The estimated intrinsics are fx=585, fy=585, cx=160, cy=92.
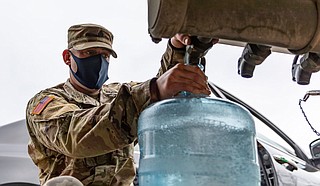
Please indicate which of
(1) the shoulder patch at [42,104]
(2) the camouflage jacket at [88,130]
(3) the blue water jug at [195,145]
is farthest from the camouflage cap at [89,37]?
(3) the blue water jug at [195,145]

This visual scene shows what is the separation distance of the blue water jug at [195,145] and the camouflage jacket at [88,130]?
0.20 ft

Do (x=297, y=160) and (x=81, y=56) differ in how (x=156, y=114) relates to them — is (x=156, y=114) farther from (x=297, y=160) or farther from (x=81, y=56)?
(x=297, y=160)

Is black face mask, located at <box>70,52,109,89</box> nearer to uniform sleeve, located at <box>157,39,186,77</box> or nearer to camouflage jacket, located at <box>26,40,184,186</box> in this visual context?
camouflage jacket, located at <box>26,40,184,186</box>

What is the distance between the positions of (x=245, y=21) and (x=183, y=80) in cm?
45

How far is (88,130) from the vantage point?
189 cm

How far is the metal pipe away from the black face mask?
1.37m

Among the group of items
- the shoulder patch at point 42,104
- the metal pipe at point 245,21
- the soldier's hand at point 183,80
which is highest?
the metal pipe at point 245,21

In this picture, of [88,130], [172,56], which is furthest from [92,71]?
[88,130]

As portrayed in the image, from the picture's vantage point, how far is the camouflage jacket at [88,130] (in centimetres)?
183

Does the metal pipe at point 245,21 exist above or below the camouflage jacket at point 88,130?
above

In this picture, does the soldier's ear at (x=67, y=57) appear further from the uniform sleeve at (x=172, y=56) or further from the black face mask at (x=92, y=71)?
the uniform sleeve at (x=172, y=56)

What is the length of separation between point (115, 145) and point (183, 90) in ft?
1.03

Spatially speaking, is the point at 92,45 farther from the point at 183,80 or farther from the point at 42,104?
the point at 183,80

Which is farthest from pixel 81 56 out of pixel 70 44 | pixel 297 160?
pixel 297 160
